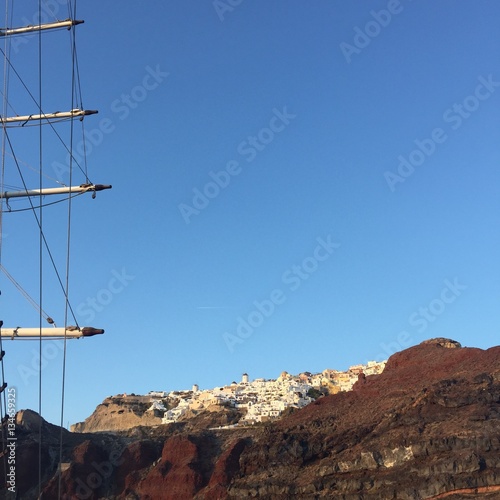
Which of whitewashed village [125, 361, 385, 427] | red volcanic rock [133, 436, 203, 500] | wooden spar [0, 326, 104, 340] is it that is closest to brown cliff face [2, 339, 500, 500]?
red volcanic rock [133, 436, 203, 500]

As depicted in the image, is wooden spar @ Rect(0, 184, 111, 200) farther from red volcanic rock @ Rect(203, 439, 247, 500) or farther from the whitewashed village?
the whitewashed village

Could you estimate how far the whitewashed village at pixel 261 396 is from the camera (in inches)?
3737

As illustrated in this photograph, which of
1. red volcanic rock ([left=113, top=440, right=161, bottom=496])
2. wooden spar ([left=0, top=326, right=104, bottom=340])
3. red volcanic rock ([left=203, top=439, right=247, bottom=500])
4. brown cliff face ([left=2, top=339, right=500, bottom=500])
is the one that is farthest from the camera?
red volcanic rock ([left=113, top=440, right=161, bottom=496])

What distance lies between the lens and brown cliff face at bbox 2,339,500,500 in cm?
4981

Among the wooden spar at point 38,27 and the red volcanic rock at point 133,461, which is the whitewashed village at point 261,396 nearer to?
the red volcanic rock at point 133,461

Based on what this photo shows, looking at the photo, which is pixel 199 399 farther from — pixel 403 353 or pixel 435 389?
pixel 435 389

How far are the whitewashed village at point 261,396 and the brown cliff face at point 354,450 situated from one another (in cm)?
1636

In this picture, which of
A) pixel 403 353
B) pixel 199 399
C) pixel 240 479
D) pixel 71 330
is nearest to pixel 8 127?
pixel 71 330

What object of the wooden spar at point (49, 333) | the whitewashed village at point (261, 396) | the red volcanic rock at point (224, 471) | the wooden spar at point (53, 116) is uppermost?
the wooden spar at point (53, 116)

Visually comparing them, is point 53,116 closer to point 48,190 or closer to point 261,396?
point 48,190

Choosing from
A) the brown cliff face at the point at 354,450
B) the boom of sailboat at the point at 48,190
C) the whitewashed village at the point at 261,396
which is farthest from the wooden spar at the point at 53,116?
the whitewashed village at the point at 261,396

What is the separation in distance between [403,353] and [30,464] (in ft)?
146

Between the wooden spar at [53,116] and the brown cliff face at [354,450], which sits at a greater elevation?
the wooden spar at [53,116]

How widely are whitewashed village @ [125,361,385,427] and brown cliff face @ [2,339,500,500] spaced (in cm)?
1636
